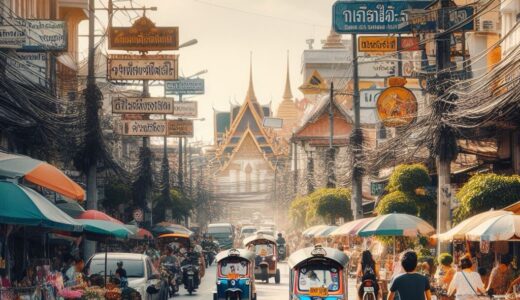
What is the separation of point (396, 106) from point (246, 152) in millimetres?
130575

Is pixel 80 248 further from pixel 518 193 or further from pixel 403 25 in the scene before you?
pixel 518 193

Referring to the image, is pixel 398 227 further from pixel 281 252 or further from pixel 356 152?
pixel 281 252

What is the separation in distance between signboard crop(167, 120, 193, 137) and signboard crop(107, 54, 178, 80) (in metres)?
14.9

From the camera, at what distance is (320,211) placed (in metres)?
57.5

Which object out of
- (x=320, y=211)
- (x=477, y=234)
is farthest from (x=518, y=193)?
(x=320, y=211)

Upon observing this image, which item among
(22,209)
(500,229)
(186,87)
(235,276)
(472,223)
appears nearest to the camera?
(22,209)

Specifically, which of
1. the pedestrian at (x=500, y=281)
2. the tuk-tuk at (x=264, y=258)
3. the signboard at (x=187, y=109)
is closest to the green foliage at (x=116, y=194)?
the tuk-tuk at (x=264, y=258)

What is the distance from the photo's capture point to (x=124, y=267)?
26656 millimetres

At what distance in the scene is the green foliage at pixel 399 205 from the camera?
3516 cm

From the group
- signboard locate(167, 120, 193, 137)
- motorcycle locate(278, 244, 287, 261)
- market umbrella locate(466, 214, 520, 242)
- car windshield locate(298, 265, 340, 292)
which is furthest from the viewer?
motorcycle locate(278, 244, 287, 261)

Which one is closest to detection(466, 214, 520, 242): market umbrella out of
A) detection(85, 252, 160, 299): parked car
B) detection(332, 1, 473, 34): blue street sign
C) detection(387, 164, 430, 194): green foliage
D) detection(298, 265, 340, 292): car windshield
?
detection(298, 265, 340, 292): car windshield

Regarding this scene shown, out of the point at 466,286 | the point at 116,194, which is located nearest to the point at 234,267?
the point at 466,286

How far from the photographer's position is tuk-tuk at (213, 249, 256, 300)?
29.8 m

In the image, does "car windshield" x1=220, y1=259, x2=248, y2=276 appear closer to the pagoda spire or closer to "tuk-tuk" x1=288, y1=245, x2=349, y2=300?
"tuk-tuk" x1=288, y1=245, x2=349, y2=300
